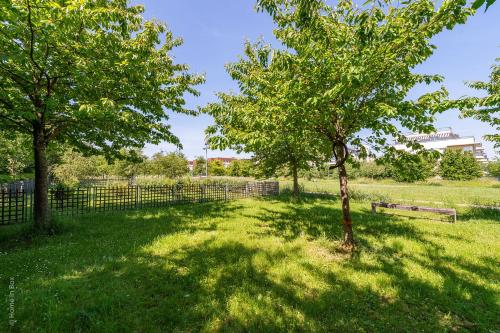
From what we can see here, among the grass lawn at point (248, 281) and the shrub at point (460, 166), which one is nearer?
the grass lawn at point (248, 281)

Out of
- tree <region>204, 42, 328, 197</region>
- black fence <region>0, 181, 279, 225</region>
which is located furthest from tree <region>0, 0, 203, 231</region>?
black fence <region>0, 181, 279, 225</region>

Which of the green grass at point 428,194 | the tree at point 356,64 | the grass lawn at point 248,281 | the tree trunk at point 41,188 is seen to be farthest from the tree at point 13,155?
the green grass at point 428,194

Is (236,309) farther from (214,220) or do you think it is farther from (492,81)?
(492,81)

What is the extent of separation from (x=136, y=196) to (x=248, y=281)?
11.0 m

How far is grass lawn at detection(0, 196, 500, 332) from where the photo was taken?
354 cm

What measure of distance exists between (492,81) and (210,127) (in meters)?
13.6

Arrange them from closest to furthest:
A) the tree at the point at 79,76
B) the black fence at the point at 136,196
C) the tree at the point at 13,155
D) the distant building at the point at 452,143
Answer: the tree at the point at 79,76
the black fence at the point at 136,196
the tree at the point at 13,155
the distant building at the point at 452,143

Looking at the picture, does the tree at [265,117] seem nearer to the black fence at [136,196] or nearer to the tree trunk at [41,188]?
the tree trunk at [41,188]

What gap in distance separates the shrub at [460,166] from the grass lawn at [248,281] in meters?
58.4

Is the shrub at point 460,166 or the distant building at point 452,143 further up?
the distant building at point 452,143

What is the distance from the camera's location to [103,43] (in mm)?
6371

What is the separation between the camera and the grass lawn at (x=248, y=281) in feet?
11.6

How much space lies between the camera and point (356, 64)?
13.0 feet

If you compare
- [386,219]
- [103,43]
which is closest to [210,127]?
[103,43]
